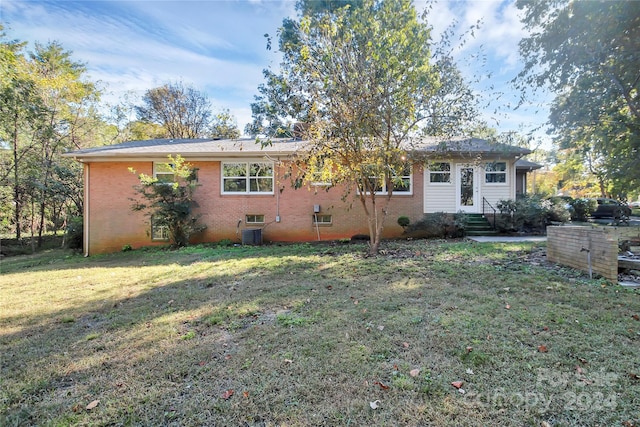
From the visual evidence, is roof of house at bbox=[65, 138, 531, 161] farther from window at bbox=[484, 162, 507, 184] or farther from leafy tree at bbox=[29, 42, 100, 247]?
leafy tree at bbox=[29, 42, 100, 247]

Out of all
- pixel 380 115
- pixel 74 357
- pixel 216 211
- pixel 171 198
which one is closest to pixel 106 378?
pixel 74 357

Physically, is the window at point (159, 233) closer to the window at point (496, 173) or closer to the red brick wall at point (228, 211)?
the red brick wall at point (228, 211)

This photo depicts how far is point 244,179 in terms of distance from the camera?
39.9 feet

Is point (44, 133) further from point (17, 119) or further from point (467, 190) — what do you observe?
point (467, 190)

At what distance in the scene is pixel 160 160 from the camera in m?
11.8

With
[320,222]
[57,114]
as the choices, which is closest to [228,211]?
[320,222]

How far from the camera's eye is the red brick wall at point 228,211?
11.9 meters

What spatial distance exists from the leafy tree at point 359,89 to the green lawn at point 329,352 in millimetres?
2987

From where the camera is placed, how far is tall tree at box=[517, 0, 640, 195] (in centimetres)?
709

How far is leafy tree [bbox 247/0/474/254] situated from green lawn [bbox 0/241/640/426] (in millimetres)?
2987

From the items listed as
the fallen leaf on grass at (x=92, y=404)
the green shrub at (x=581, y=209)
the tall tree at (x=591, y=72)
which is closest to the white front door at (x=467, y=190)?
the tall tree at (x=591, y=72)

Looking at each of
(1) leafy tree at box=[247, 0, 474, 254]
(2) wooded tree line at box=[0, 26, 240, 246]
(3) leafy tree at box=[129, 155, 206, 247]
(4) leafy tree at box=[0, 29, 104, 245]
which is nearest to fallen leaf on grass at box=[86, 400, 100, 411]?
(1) leafy tree at box=[247, 0, 474, 254]

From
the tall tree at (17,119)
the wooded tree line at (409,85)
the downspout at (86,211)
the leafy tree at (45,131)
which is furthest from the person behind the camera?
the leafy tree at (45,131)

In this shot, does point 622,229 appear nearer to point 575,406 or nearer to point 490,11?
point 490,11
